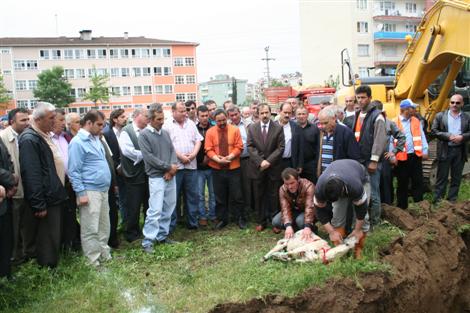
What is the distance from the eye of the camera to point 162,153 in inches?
267

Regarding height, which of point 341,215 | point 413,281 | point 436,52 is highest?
point 436,52

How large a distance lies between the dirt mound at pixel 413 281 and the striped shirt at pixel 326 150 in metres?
1.30

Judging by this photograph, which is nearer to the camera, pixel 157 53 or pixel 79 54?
pixel 79 54

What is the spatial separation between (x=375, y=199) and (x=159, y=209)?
3181mm

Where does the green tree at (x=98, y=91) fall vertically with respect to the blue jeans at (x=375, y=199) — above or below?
above

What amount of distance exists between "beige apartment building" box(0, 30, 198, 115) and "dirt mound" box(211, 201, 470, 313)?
203 feet

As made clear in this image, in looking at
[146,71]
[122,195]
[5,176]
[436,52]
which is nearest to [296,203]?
[122,195]

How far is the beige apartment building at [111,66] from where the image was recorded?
64.5m

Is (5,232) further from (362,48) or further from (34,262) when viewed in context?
(362,48)

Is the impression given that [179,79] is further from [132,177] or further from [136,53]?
[132,177]

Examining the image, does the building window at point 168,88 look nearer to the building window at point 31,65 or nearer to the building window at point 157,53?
the building window at point 157,53

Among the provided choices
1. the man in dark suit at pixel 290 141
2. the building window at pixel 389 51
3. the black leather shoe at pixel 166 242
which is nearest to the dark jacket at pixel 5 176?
the black leather shoe at pixel 166 242

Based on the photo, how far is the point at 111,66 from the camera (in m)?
68.1

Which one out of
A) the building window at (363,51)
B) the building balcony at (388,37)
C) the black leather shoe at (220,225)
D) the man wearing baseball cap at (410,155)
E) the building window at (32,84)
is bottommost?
the black leather shoe at (220,225)
